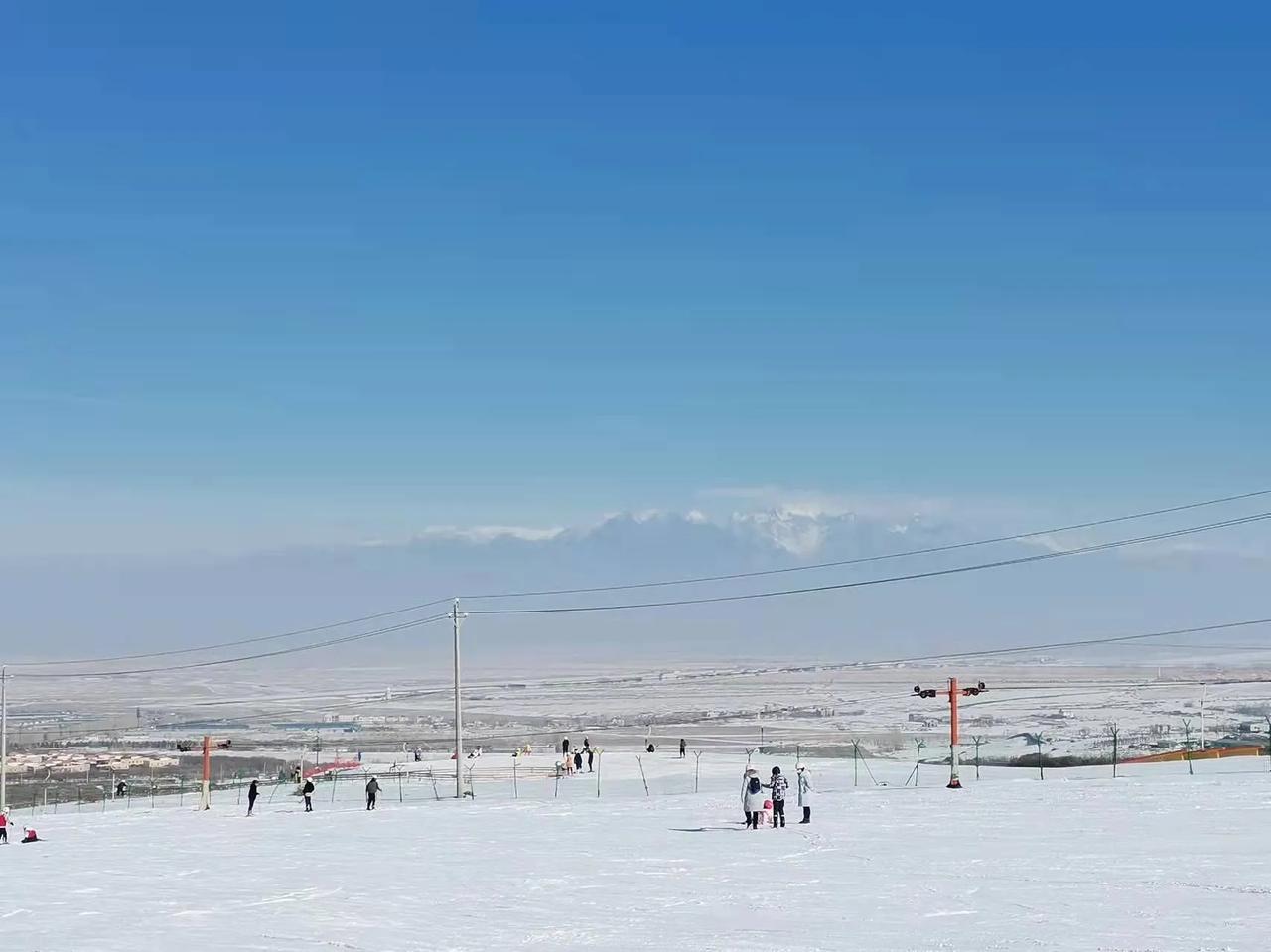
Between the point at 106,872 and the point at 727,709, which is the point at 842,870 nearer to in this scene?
the point at 106,872

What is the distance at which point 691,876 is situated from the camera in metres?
34.7

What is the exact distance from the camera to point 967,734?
130 meters

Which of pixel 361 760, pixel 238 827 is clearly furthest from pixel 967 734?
pixel 238 827

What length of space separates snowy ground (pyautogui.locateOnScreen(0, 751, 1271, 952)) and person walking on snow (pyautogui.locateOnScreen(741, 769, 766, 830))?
0.72m

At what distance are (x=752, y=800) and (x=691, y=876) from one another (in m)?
11.3

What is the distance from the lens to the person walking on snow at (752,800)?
45.8 m

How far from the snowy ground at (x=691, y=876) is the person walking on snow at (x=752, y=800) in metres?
0.72

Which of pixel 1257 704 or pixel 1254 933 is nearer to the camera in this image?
pixel 1254 933

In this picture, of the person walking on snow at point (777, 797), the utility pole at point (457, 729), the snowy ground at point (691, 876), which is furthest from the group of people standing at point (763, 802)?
the utility pole at point (457, 729)

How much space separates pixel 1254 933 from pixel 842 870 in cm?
1221

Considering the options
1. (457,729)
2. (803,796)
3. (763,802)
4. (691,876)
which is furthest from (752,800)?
(457,729)

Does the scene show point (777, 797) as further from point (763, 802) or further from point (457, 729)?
point (457, 729)

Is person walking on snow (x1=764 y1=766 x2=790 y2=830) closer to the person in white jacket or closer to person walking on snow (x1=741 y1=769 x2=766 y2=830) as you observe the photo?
person walking on snow (x1=741 y1=769 x2=766 y2=830)

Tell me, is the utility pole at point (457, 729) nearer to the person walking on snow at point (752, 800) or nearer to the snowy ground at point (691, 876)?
the snowy ground at point (691, 876)
